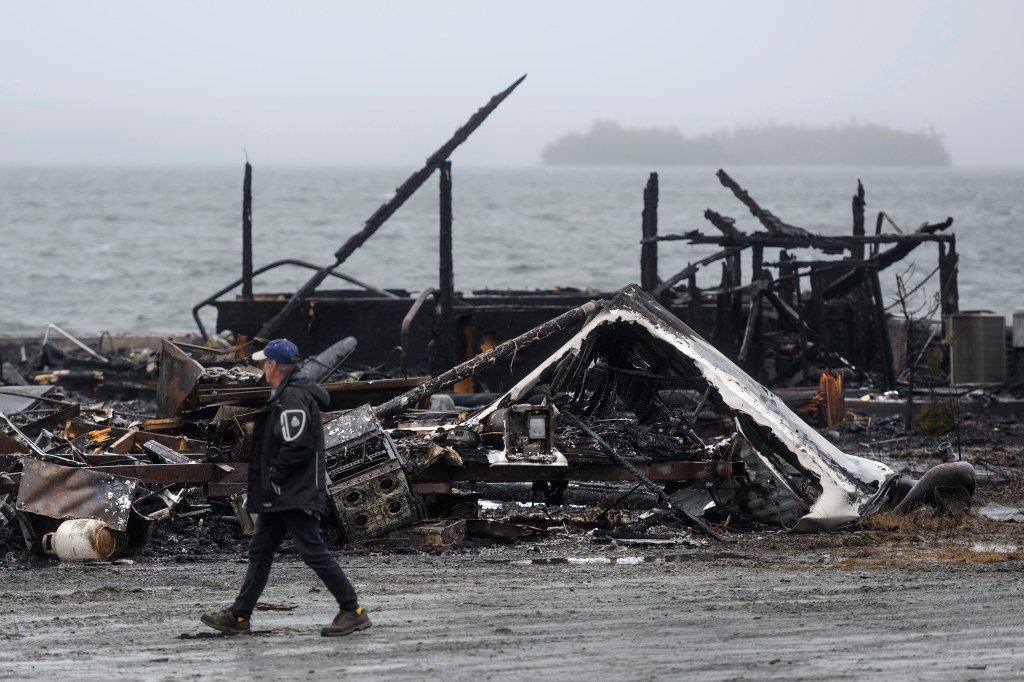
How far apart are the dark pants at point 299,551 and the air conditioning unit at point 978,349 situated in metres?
14.4

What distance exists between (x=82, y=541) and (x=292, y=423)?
3289mm

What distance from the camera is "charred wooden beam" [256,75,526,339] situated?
68.9ft

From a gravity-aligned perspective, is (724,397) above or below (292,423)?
below

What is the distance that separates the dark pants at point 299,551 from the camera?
761cm

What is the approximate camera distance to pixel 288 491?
755 centimetres

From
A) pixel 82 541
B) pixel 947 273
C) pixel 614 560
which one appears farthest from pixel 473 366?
pixel 947 273

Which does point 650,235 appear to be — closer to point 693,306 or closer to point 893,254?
point 693,306

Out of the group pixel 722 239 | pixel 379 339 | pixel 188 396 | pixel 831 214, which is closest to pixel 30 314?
pixel 379 339

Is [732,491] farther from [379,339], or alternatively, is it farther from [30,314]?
[30,314]

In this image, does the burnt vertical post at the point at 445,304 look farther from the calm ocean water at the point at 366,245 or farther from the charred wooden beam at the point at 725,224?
the calm ocean water at the point at 366,245

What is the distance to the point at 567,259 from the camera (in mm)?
82625

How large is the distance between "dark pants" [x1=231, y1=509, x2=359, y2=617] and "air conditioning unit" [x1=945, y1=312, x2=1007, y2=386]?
14.4m

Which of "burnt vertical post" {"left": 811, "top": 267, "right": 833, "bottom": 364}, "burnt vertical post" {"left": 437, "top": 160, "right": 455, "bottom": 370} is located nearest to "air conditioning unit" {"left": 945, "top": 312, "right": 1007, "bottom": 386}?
"burnt vertical post" {"left": 811, "top": 267, "right": 833, "bottom": 364}

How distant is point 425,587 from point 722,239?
12.2m
